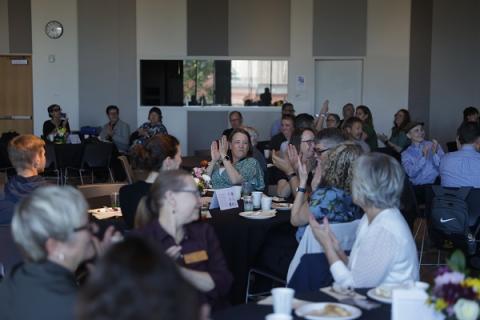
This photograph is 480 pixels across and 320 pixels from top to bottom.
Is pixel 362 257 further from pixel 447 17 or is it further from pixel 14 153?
pixel 447 17

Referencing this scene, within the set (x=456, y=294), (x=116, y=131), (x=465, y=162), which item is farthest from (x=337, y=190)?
(x=116, y=131)

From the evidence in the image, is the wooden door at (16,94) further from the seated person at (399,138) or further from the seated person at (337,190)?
the seated person at (337,190)

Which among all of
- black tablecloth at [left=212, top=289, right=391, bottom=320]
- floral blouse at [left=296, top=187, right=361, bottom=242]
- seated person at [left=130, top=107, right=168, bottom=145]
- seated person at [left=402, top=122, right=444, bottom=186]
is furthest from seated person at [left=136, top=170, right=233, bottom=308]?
seated person at [left=130, top=107, right=168, bottom=145]

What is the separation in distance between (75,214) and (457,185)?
481cm

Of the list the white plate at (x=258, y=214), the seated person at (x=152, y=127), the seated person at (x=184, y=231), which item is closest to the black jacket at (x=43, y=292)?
the seated person at (x=184, y=231)

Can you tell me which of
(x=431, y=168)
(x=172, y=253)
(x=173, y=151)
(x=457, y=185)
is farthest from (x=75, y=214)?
(x=431, y=168)

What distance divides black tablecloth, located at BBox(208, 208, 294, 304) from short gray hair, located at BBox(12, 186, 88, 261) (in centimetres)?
226

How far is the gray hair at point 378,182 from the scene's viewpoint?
10.3ft

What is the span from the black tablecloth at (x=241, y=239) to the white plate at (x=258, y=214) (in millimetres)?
40

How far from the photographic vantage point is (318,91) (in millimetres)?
12984

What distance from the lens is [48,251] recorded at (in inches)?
86.7

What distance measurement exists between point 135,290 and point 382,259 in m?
1.91

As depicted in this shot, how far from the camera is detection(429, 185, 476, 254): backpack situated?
219 inches

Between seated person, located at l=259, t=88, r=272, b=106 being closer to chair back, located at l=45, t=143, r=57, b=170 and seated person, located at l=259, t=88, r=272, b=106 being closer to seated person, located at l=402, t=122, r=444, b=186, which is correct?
chair back, located at l=45, t=143, r=57, b=170
